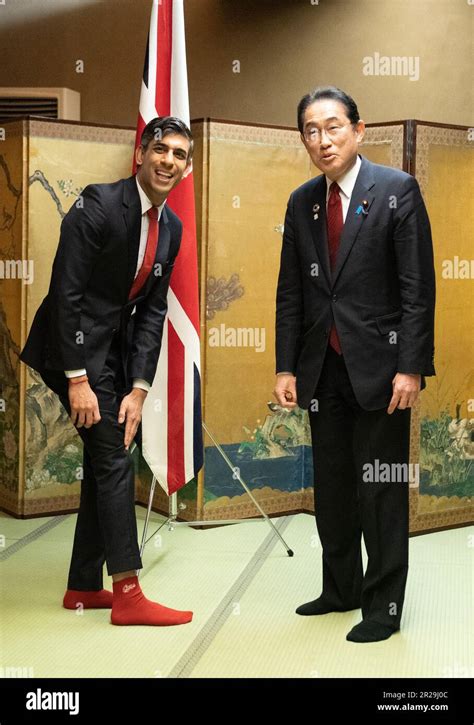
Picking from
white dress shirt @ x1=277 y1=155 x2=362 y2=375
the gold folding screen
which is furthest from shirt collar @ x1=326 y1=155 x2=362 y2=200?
the gold folding screen

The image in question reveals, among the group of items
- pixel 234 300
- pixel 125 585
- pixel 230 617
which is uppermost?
pixel 234 300

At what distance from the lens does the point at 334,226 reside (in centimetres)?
299

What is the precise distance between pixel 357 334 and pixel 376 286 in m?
0.15

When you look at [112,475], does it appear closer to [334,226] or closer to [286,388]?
[286,388]

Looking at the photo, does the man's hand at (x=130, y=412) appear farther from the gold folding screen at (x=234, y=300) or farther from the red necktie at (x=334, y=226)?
the gold folding screen at (x=234, y=300)

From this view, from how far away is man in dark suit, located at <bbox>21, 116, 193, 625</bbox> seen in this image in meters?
2.93

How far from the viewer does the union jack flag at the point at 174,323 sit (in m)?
3.66

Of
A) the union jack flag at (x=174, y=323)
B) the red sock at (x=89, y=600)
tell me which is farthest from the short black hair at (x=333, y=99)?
the red sock at (x=89, y=600)

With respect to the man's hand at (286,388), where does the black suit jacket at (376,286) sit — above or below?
above

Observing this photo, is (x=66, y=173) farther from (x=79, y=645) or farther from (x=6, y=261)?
(x=79, y=645)

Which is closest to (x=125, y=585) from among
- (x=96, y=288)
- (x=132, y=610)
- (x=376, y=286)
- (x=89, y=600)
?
(x=132, y=610)

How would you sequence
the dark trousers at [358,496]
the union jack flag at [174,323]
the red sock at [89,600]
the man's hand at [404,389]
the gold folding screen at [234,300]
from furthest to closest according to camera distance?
the gold folding screen at [234,300] → the union jack flag at [174,323] → the red sock at [89,600] → the dark trousers at [358,496] → the man's hand at [404,389]

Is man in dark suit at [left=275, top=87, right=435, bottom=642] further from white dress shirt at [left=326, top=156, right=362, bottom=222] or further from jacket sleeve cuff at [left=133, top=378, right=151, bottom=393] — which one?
jacket sleeve cuff at [left=133, top=378, right=151, bottom=393]

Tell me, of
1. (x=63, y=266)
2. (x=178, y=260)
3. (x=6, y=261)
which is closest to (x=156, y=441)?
(x=178, y=260)
